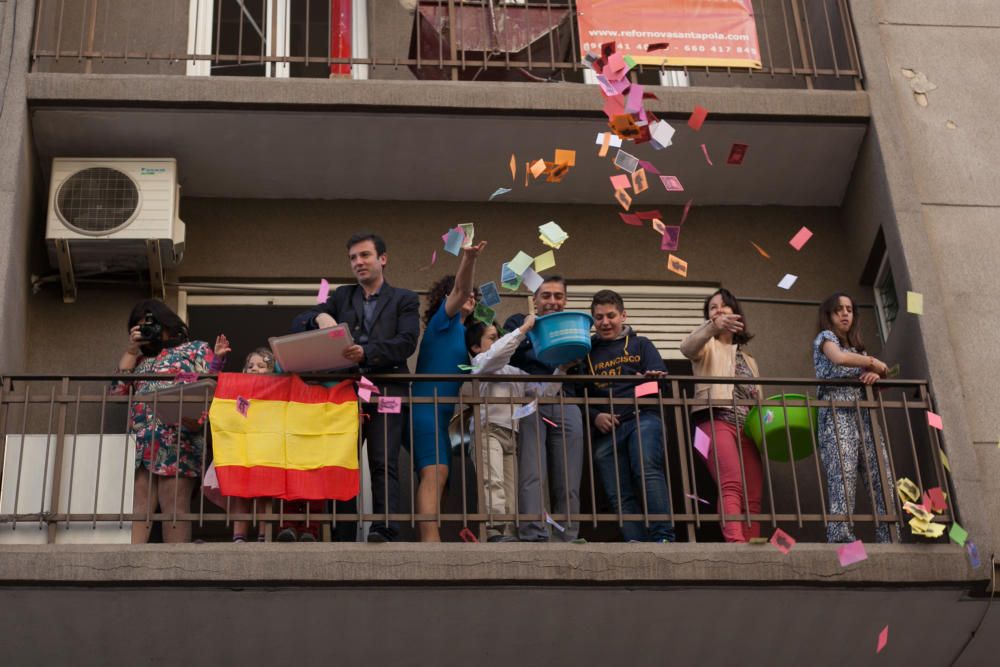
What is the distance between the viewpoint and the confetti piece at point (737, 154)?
11000 mm

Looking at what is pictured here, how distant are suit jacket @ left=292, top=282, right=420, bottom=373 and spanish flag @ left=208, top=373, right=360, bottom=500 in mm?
291

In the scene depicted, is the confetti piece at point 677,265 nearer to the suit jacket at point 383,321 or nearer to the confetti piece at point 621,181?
the confetti piece at point 621,181

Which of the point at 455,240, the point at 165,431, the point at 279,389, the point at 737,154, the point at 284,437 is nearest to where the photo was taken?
the point at 284,437

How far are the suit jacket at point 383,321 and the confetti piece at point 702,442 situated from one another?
1.71 m

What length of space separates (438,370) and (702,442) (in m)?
1.58

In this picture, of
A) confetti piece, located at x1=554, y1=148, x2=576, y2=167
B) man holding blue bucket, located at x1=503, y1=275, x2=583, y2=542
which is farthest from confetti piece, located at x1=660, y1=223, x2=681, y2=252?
man holding blue bucket, located at x1=503, y1=275, x2=583, y2=542

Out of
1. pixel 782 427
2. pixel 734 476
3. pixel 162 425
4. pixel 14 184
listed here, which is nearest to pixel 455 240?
pixel 162 425

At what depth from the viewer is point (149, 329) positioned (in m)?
9.66

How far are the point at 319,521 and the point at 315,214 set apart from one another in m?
3.00

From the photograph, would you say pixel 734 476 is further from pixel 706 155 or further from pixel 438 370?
pixel 706 155

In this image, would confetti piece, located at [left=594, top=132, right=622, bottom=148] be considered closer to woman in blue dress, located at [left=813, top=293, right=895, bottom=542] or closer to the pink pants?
woman in blue dress, located at [left=813, top=293, right=895, bottom=542]

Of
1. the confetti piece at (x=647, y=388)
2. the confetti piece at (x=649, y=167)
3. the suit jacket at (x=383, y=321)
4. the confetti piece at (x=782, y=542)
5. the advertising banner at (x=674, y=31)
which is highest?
the advertising banner at (x=674, y=31)

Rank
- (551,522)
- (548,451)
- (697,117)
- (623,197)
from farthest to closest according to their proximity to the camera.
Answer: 1. (623,197)
2. (697,117)
3. (548,451)
4. (551,522)

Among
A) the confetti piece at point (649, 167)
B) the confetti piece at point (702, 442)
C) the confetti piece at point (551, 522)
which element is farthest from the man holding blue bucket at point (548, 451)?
the confetti piece at point (649, 167)
